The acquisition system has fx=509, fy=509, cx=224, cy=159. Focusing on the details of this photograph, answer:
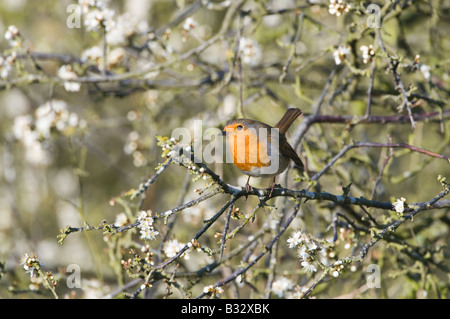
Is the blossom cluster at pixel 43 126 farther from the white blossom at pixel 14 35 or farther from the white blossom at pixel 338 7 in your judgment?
the white blossom at pixel 338 7

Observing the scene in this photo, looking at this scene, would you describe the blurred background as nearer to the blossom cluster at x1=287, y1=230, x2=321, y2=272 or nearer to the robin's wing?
the robin's wing

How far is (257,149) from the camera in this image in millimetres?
3648

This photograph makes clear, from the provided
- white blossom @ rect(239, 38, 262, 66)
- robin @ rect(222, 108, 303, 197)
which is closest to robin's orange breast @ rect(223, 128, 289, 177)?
robin @ rect(222, 108, 303, 197)

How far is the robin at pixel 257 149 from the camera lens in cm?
361

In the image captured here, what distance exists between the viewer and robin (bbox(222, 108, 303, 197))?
11.8ft

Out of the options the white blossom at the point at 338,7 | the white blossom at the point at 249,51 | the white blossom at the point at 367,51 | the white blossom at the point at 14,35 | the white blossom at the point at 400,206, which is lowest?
the white blossom at the point at 400,206

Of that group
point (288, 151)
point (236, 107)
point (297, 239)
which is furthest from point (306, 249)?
point (236, 107)

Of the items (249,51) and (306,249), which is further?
(249,51)

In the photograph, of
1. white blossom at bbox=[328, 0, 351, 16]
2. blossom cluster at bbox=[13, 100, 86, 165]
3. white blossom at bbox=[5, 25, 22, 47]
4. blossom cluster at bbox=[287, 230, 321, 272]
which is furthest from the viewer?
blossom cluster at bbox=[13, 100, 86, 165]

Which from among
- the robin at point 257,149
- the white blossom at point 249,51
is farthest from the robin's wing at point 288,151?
the white blossom at point 249,51

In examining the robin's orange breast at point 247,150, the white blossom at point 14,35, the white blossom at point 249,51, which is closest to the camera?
the robin's orange breast at point 247,150

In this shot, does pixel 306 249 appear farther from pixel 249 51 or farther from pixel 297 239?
pixel 249 51

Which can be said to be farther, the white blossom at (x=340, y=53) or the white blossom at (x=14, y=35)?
the white blossom at (x=14, y=35)
